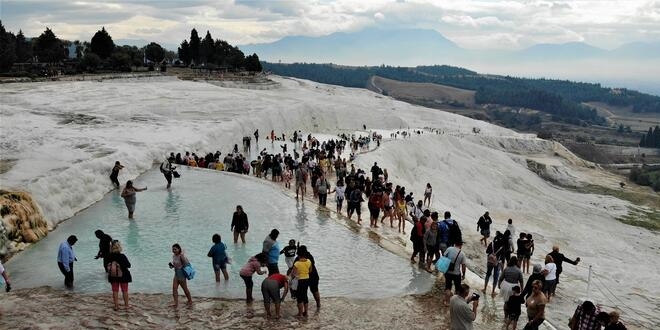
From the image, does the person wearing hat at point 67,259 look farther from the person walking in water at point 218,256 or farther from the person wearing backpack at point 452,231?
the person wearing backpack at point 452,231

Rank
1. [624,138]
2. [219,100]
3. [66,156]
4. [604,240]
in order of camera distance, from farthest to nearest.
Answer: [624,138]
[219,100]
[604,240]
[66,156]

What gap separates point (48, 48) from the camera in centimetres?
7606

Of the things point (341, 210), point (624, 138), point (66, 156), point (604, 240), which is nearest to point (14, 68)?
point (66, 156)

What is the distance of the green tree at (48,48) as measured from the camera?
75.2m

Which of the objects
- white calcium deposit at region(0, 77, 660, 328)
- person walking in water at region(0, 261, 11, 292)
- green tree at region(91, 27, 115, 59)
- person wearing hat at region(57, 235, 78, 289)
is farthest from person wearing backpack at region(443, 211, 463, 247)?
green tree at region(91, 27, 115, 59)

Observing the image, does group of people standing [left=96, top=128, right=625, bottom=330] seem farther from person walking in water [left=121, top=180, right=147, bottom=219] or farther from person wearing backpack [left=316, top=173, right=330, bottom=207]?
person walking in water [left=121, top=180, right=147, bottom=219]

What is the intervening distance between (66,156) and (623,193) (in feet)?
204

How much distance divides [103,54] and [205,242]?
70.4 metres

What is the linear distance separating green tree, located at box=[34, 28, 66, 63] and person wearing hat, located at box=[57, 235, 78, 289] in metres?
74.6

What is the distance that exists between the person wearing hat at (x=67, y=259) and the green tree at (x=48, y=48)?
2936 inches

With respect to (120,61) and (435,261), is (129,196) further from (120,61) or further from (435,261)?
(120,61)

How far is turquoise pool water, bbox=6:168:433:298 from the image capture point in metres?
12.4

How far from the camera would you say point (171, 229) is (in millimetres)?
15711

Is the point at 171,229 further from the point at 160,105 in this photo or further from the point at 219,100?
the point at 219,100
